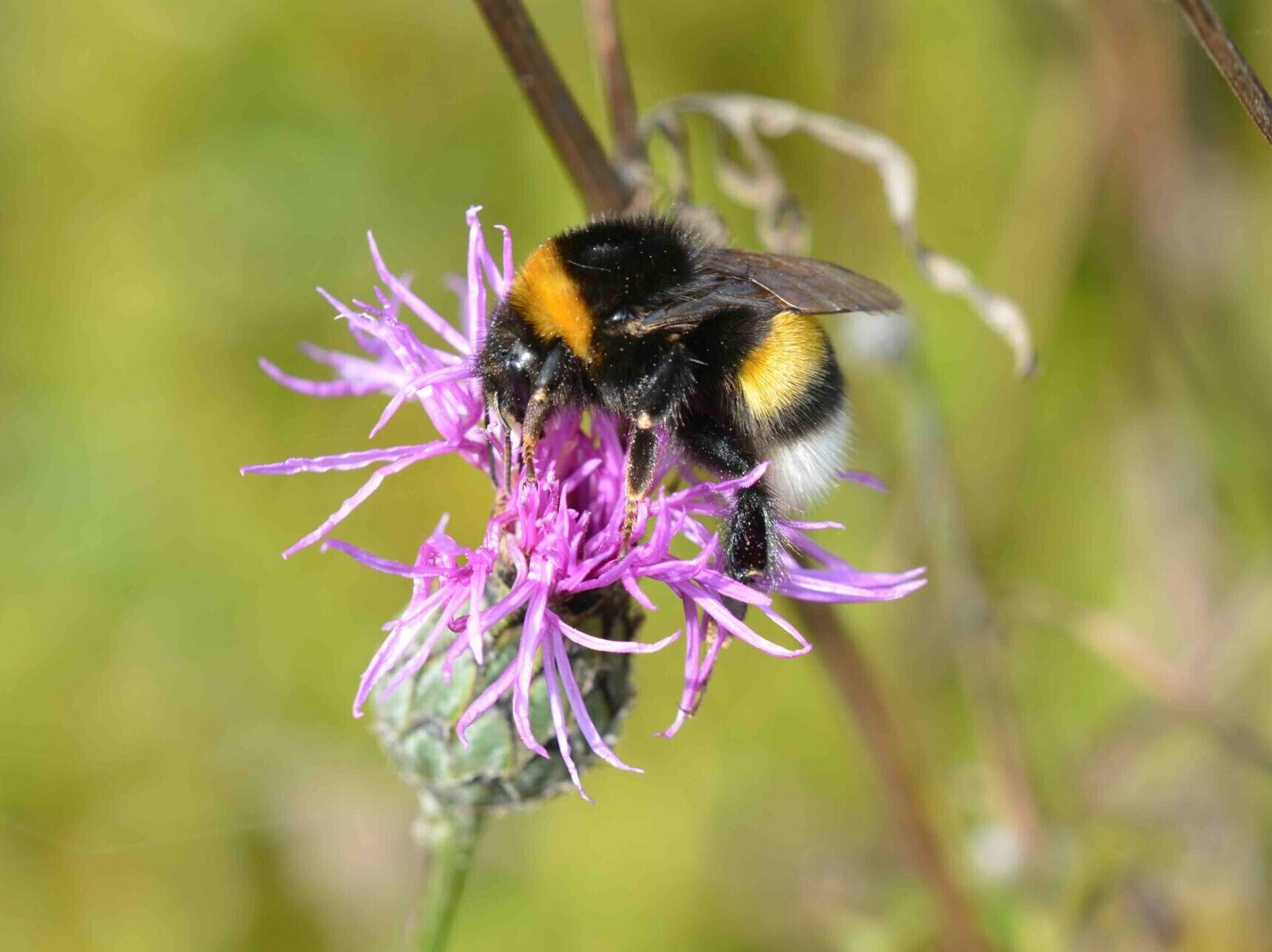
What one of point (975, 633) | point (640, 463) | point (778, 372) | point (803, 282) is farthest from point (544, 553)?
point (975, 633)

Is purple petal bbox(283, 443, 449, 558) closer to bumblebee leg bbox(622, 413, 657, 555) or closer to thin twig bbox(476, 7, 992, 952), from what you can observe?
bumblebee leg bbox(622, 413, 657, 555)

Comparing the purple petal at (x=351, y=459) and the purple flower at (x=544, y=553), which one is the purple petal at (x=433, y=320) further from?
the purple petal at (x=351, y=459)

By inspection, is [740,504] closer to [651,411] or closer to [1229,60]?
[651,411]

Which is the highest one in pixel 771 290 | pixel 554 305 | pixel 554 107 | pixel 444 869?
pixel 554 107

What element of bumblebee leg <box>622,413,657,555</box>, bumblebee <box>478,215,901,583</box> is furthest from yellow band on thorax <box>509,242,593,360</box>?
bumblebee leg <box>622,413,657,555</box>

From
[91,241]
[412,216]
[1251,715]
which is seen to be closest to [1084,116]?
[1251,715]

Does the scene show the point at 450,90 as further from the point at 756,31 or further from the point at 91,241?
the point at 91,241
